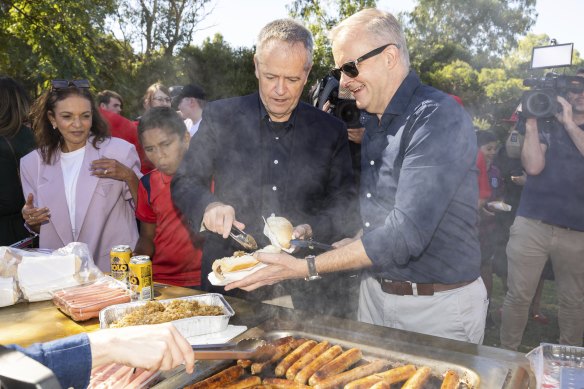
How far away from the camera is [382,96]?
8.69 ft

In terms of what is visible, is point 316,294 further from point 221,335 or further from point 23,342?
point 23,342

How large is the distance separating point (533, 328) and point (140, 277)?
18.5 ft

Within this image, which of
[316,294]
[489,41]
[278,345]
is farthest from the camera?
[489,41]

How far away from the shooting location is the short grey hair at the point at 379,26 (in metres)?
2.48

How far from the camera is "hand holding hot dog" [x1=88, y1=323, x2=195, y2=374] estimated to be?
1478 mm

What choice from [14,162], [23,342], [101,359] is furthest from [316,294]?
[14,162]

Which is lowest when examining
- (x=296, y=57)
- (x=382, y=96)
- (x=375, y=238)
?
(x=375, y=238)

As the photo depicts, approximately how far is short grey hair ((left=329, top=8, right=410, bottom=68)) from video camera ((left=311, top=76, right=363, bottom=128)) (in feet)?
4.25

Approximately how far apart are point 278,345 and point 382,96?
145cm

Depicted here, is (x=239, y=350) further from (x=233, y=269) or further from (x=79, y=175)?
(x=79, y=175)

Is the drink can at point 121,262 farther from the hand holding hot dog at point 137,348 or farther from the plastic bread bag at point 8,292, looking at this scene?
the hand holding hot dog at point 137,348

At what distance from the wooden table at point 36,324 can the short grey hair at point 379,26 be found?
195 cm

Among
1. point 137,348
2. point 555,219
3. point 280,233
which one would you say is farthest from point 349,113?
point 137,348

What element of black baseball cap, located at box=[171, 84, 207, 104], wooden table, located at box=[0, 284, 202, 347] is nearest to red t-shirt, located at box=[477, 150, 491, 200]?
black baseball cap, located at box=[171, 84, 207, 104]
